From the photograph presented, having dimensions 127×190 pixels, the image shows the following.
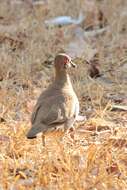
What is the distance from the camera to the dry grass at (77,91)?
3.98 m

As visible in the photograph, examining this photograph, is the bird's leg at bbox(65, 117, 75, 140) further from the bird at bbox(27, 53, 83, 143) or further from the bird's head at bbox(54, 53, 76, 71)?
the bird's head at bbox(54, 53, 76, 71)

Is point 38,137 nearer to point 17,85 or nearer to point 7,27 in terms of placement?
point 17,85

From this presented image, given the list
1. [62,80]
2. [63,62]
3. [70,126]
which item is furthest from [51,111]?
[63,62]

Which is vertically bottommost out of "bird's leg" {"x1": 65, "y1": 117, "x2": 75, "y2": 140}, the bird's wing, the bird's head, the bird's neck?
"bird's leg" {"x1": 65, "y1": 117, "x2": 75, "y2": 140}

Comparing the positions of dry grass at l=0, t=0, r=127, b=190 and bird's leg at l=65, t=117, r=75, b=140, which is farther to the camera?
bird's leg at l=65, t=117, r=75, b=140

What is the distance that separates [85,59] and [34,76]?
1.49ft

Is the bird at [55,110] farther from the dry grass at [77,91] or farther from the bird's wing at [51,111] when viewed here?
the dry grass at [77,91]

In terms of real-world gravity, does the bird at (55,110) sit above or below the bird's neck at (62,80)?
below

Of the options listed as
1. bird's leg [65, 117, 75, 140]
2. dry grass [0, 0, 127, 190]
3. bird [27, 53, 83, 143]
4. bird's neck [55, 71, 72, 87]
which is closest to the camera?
dry grass [0, 0, 127, 190]

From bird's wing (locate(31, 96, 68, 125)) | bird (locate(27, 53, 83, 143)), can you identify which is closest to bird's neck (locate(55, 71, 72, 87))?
bird (locate(27, 53, 83, 143))

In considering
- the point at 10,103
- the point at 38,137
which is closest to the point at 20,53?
the point at 10,103

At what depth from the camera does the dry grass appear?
3984 millimetres

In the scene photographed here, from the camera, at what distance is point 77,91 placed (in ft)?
19.2

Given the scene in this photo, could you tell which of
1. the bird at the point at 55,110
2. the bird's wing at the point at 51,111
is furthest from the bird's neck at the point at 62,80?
the bird's wing at the point at 51,111
